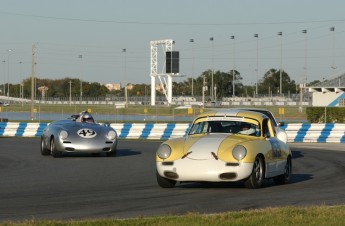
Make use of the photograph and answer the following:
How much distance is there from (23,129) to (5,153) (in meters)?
14.7

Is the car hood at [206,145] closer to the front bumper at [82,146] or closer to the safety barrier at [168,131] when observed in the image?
the front bumper at [82,146]

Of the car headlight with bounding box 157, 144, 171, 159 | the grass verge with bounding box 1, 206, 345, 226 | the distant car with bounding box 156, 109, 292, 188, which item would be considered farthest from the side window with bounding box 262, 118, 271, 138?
the grass verge with bounding box 1, 206, 345, 226

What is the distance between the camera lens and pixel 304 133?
3447 centimetres

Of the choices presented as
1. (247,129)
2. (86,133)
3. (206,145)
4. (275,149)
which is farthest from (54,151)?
(206,145)

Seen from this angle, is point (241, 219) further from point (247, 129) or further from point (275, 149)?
point (247, 129)

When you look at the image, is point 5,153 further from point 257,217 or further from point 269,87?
point 269,87

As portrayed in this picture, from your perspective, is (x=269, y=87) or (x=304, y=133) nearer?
(x=304, y=133)

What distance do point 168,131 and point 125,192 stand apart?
23231mm

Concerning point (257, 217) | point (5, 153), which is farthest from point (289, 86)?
point (257, 217)

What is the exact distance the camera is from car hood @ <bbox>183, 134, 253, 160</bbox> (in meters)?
13.9

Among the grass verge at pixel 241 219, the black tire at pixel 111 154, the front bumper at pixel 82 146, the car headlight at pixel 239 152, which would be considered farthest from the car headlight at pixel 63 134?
the grass verge at pixel 241 219

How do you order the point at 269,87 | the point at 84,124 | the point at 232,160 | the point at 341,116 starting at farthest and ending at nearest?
the point at 269,87
the point at 341,116
the point at 84,124
the point at 232,160

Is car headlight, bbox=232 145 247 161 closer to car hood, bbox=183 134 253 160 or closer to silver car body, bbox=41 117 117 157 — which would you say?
car hood, bbox=183 134 253 160

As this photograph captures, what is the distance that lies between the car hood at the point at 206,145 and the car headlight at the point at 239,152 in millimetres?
104
